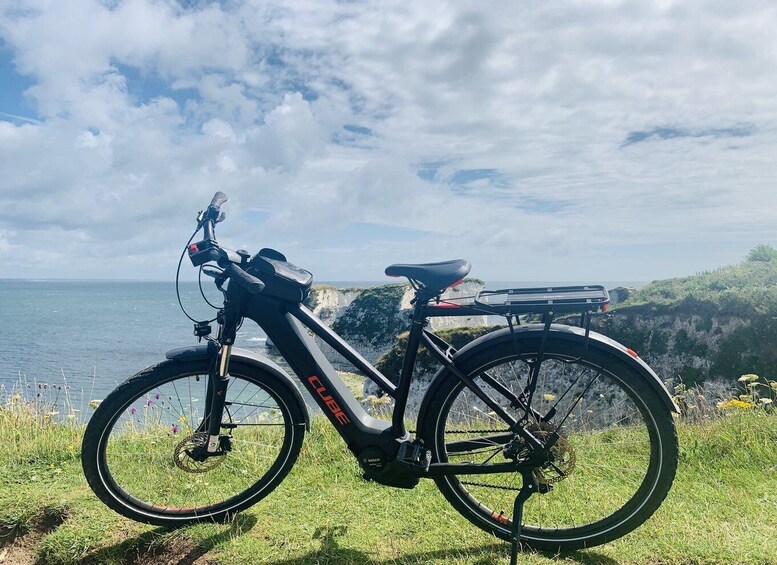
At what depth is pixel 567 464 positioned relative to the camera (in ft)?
9.32

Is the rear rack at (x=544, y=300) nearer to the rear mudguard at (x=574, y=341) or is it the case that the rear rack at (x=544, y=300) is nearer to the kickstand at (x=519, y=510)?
the rear mudguard at (x=574, y=341)

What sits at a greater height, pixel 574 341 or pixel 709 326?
pixel 574 341

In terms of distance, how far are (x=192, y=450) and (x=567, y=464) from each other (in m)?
2.12

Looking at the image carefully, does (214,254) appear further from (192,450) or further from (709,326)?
(709,326)

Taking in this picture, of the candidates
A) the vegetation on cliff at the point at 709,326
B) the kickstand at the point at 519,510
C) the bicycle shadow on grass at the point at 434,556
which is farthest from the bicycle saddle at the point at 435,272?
the vegetation on cliff at the point at 709,326

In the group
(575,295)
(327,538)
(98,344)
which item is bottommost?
(98,344)

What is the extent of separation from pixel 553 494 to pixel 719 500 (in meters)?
1.00

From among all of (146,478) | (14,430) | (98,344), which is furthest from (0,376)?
(146,478)

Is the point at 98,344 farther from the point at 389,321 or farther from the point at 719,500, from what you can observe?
the point at 719,500

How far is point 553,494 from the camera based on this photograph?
336 centimetres

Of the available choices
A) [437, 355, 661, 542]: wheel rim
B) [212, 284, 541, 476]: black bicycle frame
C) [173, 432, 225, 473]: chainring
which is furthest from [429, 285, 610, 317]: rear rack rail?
[173, 432, 225, 473]: chainring

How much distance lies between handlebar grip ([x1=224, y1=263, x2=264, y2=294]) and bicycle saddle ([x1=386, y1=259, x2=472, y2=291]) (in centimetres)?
72

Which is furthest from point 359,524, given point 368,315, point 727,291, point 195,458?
point 368,315

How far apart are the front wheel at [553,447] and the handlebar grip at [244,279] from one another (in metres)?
1.08
